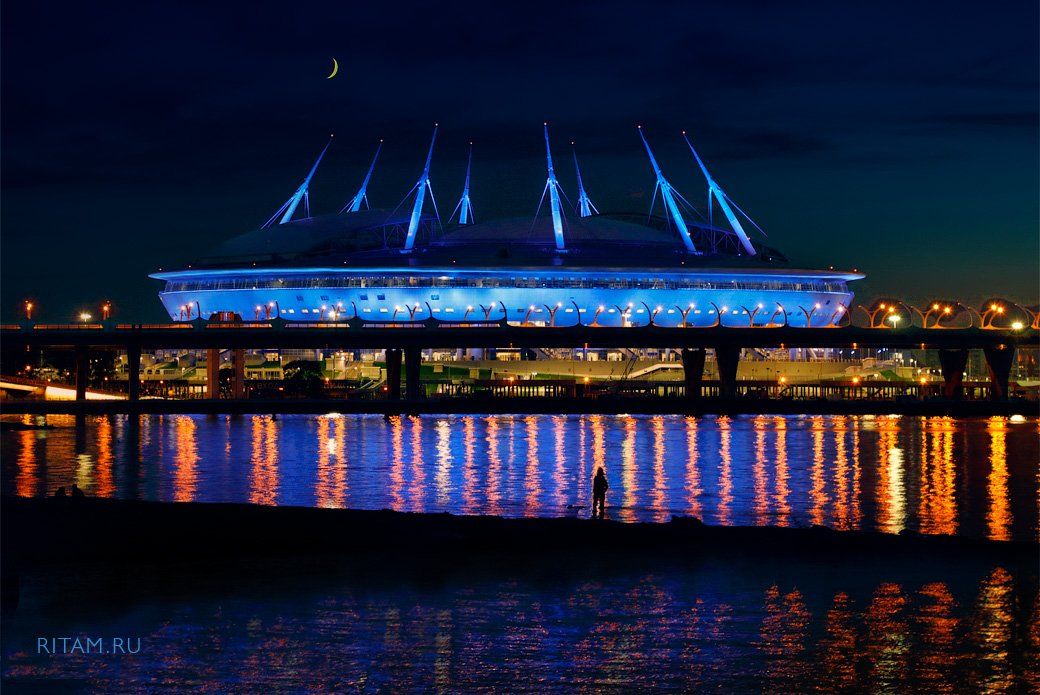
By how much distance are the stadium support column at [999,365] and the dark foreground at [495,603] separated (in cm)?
6766

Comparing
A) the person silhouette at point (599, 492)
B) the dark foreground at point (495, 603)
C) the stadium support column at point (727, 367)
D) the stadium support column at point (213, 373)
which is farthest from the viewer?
the stadium support column at point (213, 373)

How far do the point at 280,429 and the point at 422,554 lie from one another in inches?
1679

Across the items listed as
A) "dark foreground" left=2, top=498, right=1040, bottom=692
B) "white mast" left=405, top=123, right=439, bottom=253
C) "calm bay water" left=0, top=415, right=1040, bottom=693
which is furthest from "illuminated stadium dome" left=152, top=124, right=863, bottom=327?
"dark foreground" left=2, top=498, right=1040, bottom=692

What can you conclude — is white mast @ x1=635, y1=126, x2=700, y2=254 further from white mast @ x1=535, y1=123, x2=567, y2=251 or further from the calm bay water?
the calm bay water

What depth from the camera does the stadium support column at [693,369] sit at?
93750 millimetres

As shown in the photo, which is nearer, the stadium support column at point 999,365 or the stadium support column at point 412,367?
the stadium support column at point 412,367

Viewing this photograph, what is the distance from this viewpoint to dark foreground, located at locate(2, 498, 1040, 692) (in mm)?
20672

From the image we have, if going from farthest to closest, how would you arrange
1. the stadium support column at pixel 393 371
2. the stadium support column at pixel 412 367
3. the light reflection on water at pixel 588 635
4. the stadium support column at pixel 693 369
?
the stadium support column at pixel 693 369 → the stadium support column at pixel 412 367 → the stadium support column at pixel 393 371 → the light reflection on water at pixel 588 635

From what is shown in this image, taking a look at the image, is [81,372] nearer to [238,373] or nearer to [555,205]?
[238,373]

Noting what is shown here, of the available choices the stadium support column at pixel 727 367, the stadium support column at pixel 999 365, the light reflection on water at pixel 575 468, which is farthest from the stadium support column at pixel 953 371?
the light reflection on water at pixel 575 468

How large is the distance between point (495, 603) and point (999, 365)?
76.7 metres

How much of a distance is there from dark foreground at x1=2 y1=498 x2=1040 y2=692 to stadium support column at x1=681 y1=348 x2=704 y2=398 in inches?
2494

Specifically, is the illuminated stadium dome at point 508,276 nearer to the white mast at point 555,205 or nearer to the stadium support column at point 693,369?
the white mast at point 555,205

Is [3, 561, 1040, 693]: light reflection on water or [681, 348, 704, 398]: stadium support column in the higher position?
[681, 348, 704, 398]: stadium support column
